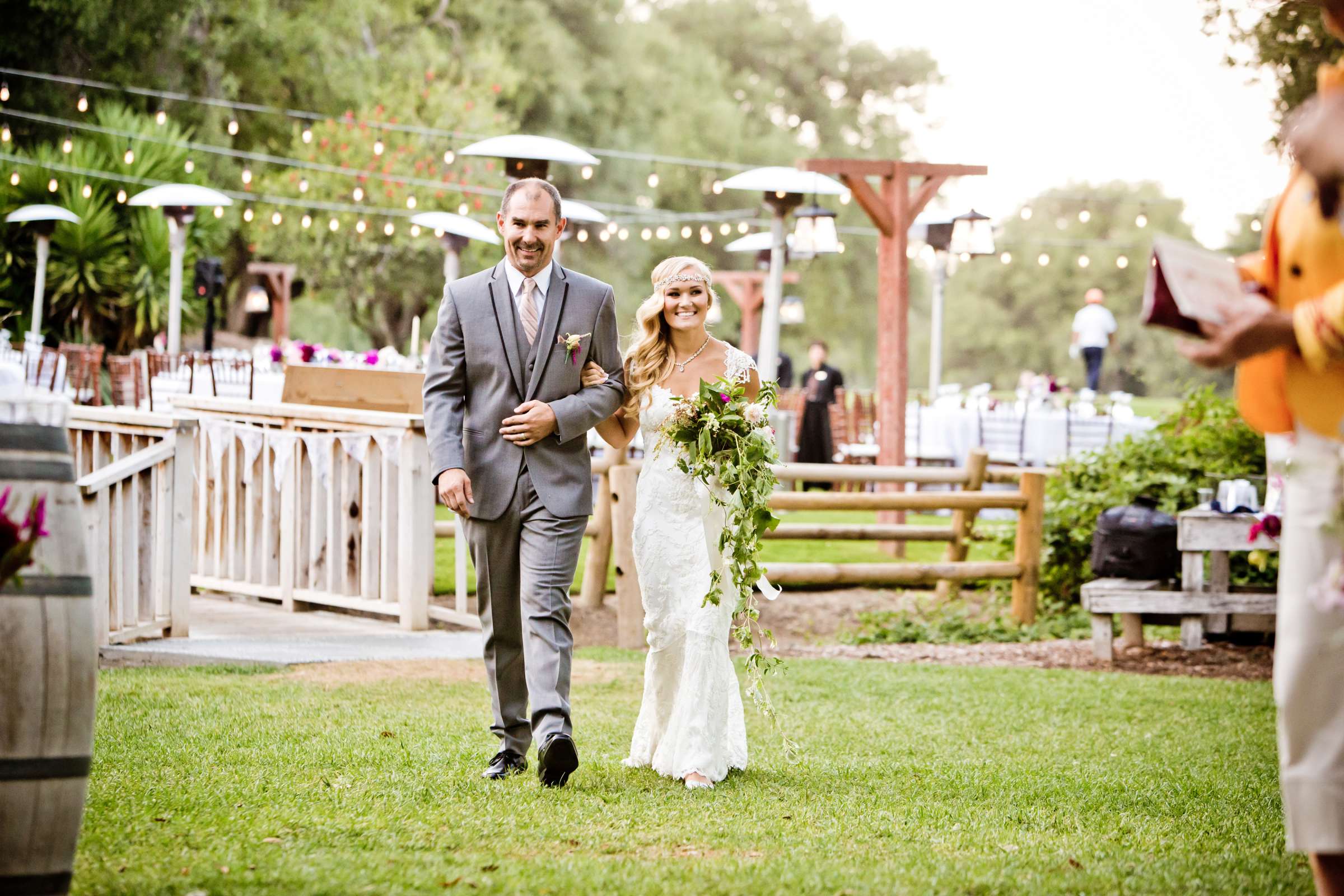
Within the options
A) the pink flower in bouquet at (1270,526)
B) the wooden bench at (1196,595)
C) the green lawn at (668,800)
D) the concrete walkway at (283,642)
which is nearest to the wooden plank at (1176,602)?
the wooden bench at (1196,595)

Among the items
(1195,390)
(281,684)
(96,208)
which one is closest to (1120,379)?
(96,208)

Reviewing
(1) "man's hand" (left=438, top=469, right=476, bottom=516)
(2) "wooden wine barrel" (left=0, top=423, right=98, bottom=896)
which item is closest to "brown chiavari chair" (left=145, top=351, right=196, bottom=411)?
(1) "man's hand" (left=438, top=469, right=476, bottom=516)

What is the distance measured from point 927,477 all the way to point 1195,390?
211 cm

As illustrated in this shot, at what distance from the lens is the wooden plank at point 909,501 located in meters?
10.6

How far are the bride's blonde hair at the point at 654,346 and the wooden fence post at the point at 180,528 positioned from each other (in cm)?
354

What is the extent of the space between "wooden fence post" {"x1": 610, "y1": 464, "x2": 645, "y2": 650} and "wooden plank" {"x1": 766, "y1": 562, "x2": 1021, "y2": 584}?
38.4 inches

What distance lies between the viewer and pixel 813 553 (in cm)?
1445

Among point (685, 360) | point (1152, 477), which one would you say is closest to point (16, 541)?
point (685, 360)

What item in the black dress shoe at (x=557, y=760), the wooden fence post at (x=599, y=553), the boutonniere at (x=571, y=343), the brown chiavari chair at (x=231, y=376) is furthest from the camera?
the brown chiavari chair at (x=231, y=376)

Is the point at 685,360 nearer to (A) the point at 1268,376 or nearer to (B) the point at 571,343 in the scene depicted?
(B) the point at 571,343

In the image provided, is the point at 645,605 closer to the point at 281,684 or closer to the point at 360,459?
the point at 281,684

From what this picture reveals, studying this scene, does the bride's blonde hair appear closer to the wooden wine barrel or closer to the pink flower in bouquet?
the wooden wine barrel

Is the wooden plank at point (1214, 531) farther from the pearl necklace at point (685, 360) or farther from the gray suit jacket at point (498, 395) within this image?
the gray suit jacket at point (498, 395)

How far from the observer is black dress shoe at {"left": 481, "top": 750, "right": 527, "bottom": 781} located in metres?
5.27
